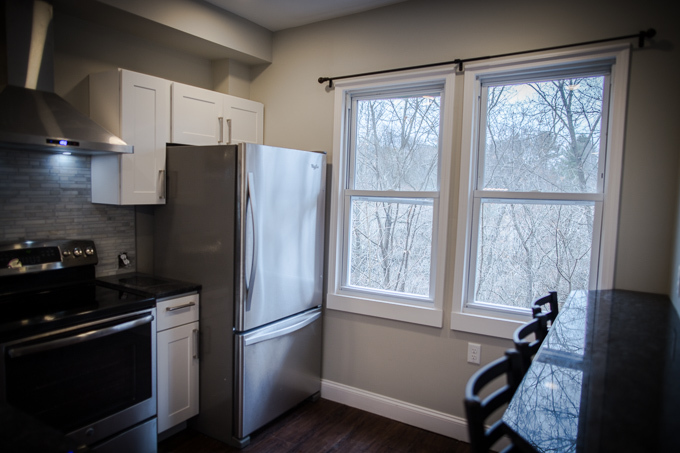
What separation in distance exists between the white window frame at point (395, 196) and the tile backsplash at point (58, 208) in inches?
53.1

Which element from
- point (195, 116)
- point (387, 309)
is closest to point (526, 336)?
point (387, 309)

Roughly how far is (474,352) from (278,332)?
3.84 feet

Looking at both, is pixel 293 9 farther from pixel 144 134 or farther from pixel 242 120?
pixel 144 134

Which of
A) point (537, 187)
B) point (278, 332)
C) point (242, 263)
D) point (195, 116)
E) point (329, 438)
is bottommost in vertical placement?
point (329, 438)

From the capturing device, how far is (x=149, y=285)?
2.47 m

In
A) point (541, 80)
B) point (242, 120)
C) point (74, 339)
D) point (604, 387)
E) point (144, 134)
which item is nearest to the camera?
point (604, 387)

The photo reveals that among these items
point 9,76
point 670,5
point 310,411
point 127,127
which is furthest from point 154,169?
point 670,5

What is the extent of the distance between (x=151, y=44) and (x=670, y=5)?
9.52 ft

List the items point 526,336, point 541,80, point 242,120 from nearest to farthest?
point 526,336 → point 541,80 → point 242,120

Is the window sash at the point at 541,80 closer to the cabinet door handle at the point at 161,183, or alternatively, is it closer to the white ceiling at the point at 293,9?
the white ceiling at the point at 293,9

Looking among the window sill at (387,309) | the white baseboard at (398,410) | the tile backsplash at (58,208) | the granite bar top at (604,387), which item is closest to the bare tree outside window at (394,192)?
the window sill at (387,309)

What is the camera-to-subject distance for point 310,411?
2.90 m

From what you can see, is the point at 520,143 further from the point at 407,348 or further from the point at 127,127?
the point at 127,127

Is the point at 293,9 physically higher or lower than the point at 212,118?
higher
